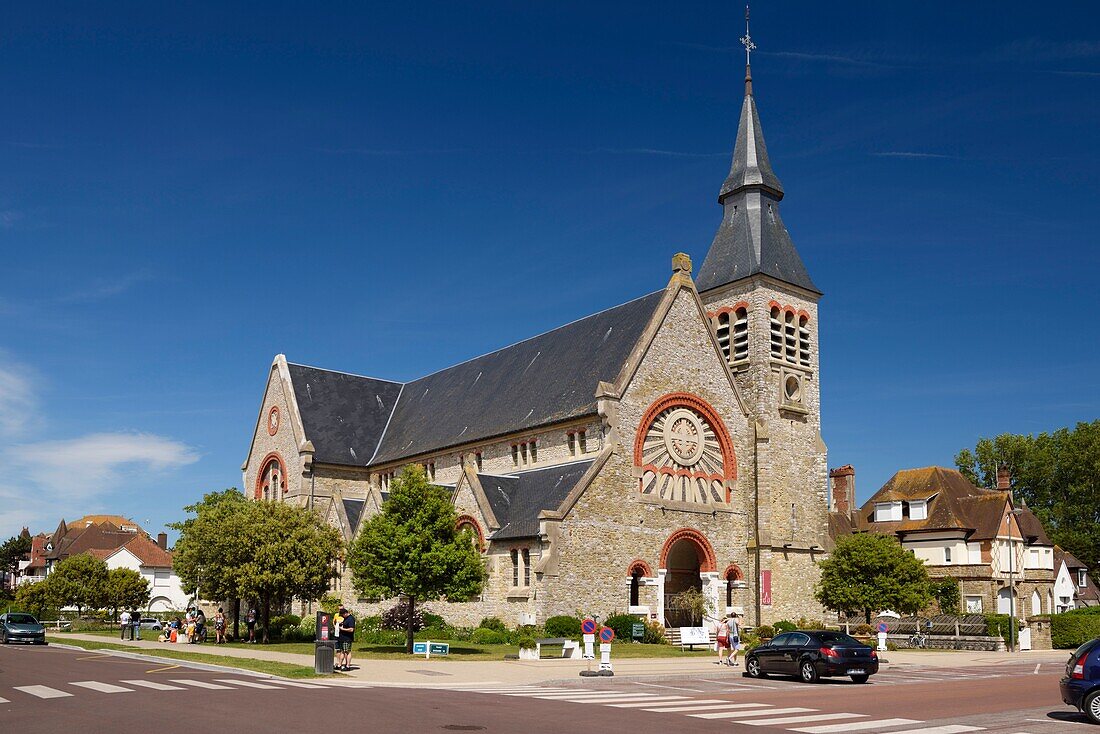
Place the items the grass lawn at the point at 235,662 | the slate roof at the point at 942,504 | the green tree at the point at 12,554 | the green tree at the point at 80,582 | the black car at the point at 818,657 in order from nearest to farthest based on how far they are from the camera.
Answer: the grass lawn at the point at 235,662 → the black car at the point at 818,657 → the slate roof at the point at 942,504 → the green tree at the point at 80,582 → the green tree at the point at 12,554

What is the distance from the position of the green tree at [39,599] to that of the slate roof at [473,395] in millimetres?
24128

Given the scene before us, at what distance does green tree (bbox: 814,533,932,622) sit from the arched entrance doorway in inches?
237

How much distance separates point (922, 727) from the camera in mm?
16750

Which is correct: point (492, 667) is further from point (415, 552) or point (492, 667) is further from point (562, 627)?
point (562, 627)

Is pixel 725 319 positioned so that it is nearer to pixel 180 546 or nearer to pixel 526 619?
pixel 526 619

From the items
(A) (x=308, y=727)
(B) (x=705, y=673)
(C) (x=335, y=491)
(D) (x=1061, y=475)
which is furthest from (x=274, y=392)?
(D) (x=1061, y=475)

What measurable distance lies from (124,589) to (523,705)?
2244 inches

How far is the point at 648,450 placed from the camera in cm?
4478

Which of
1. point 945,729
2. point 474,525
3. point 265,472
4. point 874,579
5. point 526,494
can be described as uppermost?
point 265,472

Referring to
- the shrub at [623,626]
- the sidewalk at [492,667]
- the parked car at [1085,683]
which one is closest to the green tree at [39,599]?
the sidewalk at [492,667]

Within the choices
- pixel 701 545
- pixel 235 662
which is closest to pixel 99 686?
pixel 235 662

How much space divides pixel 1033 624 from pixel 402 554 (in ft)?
110

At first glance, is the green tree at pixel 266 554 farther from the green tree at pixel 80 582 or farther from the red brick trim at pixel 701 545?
the green tree at pixel 80 582

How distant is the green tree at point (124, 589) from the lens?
223 ft
